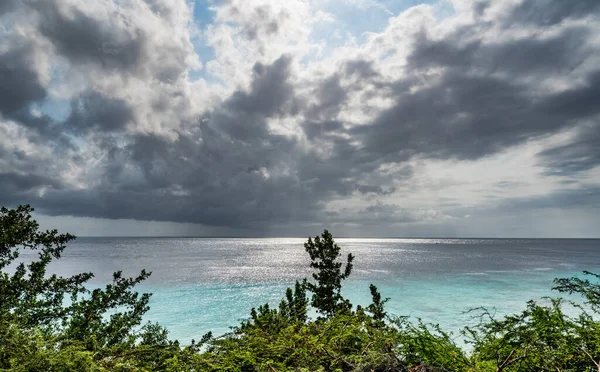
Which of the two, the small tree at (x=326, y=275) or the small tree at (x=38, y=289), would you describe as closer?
the small tree at (x=38, y=289)

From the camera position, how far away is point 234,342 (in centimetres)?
Result: 316

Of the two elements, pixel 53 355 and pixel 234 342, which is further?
pixel 234 342

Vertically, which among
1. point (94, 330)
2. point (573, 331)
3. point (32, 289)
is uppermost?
point (573, 331)

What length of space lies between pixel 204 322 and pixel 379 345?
148ft

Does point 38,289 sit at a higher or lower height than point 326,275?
higher

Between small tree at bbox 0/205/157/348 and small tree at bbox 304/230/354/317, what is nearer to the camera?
small tree at bbox 0/205/157/348

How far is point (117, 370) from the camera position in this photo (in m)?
2.61

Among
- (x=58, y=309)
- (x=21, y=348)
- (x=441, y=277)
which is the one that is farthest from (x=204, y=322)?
(x=441, y=277)

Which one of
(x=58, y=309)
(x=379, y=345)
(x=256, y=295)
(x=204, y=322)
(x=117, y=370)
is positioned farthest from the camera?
(x=256, y=295)

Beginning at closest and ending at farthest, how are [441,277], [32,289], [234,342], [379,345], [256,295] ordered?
1. [379,345]
2. [234,342]
3. [32,289]
4. [256,295]
5. [441,277]

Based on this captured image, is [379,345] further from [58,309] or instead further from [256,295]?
[256,295]

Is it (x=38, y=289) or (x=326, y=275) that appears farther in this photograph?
(x=326, y=275)

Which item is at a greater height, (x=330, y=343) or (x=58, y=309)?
(x=330, y=343)

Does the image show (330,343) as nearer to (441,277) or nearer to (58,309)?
(58,309)
